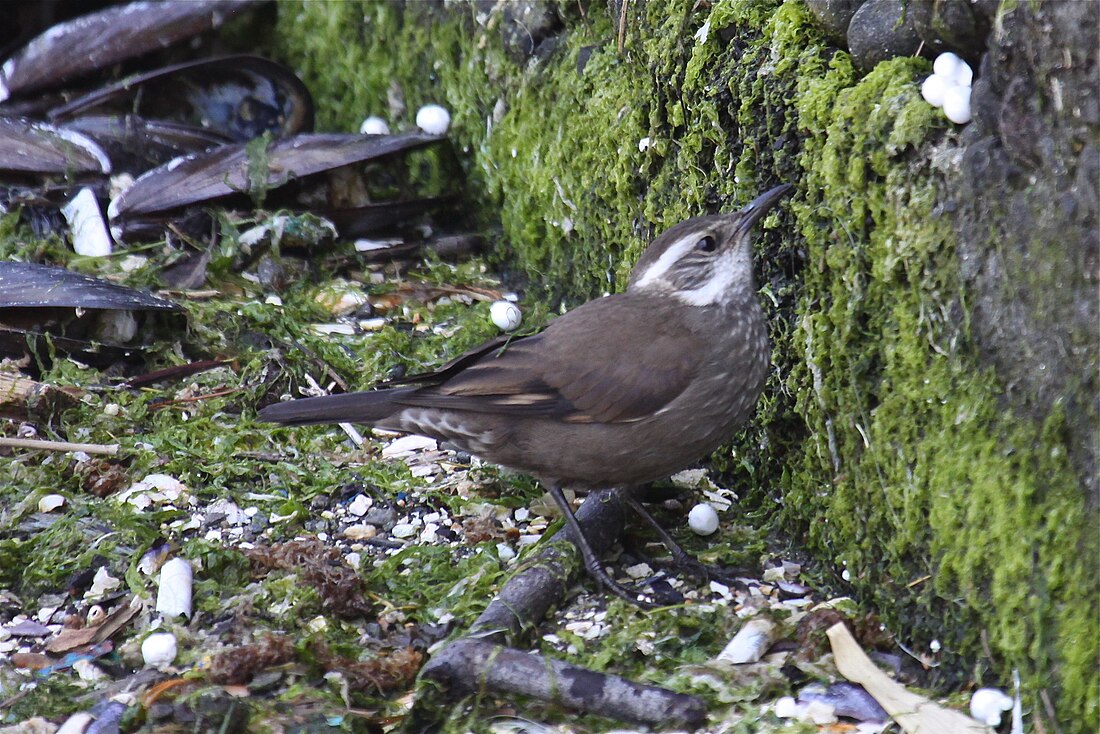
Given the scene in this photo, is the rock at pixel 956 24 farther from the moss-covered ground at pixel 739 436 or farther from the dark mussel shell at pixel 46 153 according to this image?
the dark mussel shell at pixel 46 153

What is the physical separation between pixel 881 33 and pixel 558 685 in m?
2.32

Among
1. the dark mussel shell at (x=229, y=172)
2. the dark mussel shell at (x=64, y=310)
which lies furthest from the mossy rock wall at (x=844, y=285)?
the dark mussel shell at (x=64, y=310)

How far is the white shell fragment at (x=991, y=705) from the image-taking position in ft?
11.3

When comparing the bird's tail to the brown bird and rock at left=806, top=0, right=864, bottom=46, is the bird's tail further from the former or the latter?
rock at left=806, top=0, right=864, bottom=46

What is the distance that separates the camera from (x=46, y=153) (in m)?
6.96

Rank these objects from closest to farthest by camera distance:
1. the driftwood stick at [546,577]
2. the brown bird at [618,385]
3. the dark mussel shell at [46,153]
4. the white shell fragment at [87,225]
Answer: the driftwood stick at [546,577]
the brown bird at [618,385]
the white shell fragment at [87,225]
the dark mussel shell at [46,153]


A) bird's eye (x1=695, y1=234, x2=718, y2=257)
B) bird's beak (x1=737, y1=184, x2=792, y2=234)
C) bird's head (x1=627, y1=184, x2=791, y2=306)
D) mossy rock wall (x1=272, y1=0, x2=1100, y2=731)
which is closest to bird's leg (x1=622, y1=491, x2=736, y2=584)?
mossy rock wall (x1=272, y1=0, x2=1100, y2=731)

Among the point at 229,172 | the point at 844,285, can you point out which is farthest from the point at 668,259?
the point at 229,172

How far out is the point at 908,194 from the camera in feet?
12.2

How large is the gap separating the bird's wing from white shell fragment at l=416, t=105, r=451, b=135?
2.71m

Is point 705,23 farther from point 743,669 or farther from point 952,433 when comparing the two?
point 743,669

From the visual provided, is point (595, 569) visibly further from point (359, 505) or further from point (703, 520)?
point (359, 505)

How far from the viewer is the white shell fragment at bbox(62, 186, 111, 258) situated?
672 cm

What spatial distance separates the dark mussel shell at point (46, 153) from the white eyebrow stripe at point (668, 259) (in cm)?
366
